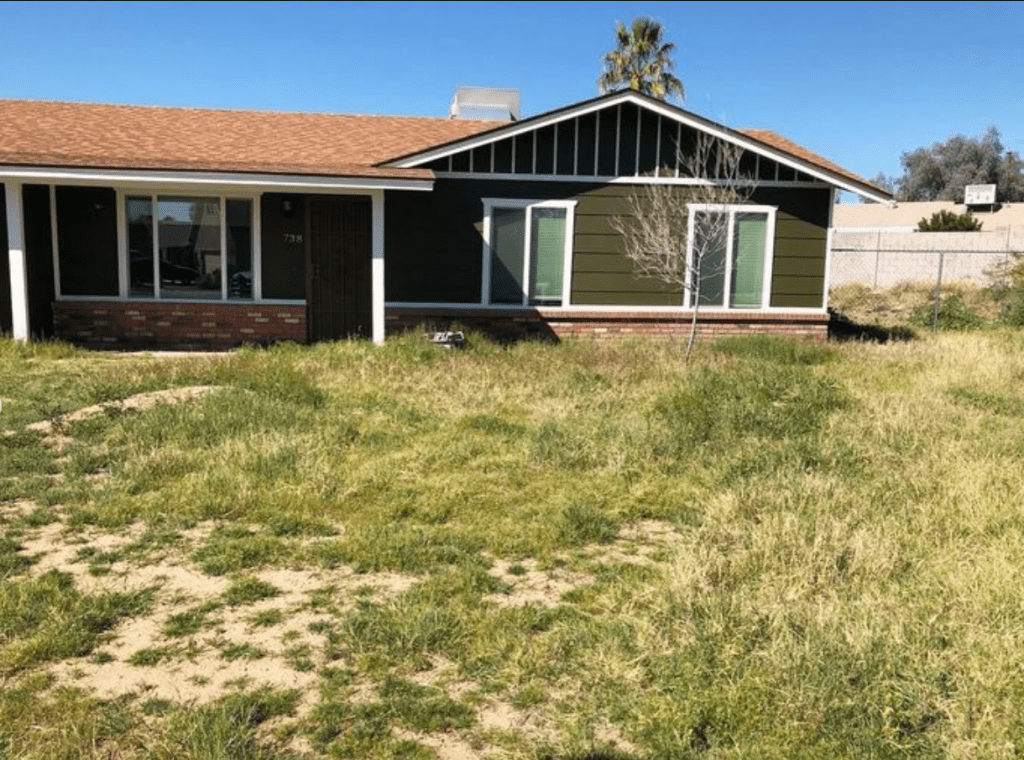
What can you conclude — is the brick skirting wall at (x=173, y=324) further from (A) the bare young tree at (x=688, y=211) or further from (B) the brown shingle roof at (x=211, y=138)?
(A) the bare young tree at (x=688, y=211)

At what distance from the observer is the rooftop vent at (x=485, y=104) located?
19.3 metres

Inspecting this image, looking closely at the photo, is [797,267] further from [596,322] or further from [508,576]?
[508,576]

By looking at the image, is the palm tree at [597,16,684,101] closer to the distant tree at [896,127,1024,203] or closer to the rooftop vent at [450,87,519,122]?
the rooftop vent at [450,87,519,122]

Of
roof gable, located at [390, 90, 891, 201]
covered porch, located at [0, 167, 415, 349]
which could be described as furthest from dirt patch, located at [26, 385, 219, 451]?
roof gable, located at [390, 90, 891, 201]

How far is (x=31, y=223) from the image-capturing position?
516 inches

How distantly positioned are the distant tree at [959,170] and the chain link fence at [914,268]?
125 feet

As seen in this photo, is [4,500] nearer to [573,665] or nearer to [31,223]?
[573,665]

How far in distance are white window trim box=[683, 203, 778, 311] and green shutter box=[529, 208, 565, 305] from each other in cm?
206

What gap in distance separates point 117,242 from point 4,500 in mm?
8992

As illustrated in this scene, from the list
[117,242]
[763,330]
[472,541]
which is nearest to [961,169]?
[763,330]

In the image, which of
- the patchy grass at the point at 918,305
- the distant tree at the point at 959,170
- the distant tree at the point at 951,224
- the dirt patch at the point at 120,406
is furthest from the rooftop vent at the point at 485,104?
the distant tree at the point at 959,170

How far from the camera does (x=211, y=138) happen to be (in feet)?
47.2

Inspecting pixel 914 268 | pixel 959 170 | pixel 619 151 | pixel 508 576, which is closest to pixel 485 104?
pixel 619 151

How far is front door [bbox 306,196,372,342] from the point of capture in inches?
551
